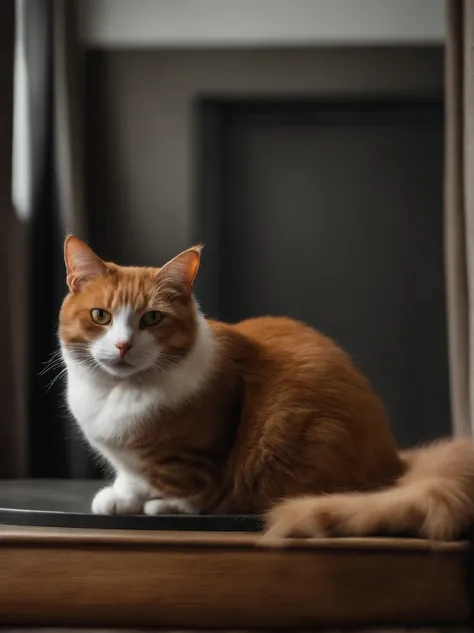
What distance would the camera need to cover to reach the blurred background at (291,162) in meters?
2.35

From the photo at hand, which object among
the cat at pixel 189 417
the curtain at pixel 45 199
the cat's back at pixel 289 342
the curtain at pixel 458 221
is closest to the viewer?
the cat at pixel 189 417

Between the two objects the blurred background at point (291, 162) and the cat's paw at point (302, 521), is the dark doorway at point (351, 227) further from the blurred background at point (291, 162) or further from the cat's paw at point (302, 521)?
the cat's paw at point (302, 521)

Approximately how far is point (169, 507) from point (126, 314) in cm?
28

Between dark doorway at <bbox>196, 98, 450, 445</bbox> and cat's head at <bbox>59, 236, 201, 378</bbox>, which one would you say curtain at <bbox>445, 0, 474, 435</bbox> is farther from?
dark doorway at <bbox>196, 98, 450, 445</bbox>

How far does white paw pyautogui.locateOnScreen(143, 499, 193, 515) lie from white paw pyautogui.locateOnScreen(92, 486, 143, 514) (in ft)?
0.05

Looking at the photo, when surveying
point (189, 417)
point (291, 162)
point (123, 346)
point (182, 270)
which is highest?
point (291, 162)

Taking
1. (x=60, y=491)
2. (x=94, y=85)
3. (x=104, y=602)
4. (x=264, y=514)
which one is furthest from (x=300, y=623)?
(x=94, y=85)

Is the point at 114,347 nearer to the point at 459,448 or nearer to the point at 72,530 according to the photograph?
the point at 72,530

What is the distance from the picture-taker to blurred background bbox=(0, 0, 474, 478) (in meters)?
2.35

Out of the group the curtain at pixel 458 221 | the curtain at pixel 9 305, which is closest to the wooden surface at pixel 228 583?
the curtain at pixel 458 221

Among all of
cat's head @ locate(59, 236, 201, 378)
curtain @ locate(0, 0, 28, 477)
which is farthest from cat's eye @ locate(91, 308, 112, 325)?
curtain @ locate(0, 0, 28, 477)

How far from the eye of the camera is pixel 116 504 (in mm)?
1061

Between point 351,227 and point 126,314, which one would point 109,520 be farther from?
point 351,227

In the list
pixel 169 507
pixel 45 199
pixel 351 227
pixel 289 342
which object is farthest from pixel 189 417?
pixel 351 227
